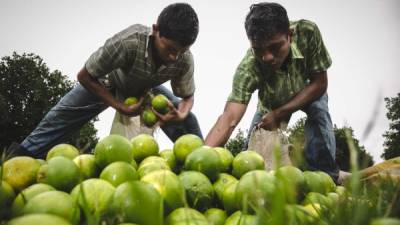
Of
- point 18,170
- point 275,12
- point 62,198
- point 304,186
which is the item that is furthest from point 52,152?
point 275,12

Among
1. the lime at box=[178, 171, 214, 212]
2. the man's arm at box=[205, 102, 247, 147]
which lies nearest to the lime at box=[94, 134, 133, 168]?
the lime at box=[178, 171, 214, 212]

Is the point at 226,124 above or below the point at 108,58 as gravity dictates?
below

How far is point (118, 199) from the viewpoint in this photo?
1.42m

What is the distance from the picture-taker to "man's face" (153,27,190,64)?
14.6 ft

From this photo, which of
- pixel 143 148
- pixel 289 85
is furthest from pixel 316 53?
pixel 143 148

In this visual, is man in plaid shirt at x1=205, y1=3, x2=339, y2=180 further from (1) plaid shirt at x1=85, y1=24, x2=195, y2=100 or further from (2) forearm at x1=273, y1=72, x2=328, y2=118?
(1) plaid shirt at x1=85, y1=24, x2=195, y2=100

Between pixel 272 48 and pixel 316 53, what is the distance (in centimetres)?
111

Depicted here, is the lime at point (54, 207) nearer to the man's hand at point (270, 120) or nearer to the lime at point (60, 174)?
the lime at point (60, 174)

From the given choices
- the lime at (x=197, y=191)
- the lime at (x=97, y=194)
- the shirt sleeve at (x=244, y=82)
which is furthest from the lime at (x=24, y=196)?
the shirt sleeve at (x=244, y=82)

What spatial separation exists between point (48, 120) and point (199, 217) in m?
4.77

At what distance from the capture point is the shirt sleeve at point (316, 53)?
15.7 ft

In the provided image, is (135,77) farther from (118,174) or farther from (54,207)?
(54,207)

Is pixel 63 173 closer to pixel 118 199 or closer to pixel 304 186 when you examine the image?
pixel 118 199

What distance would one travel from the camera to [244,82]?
15.7ft
